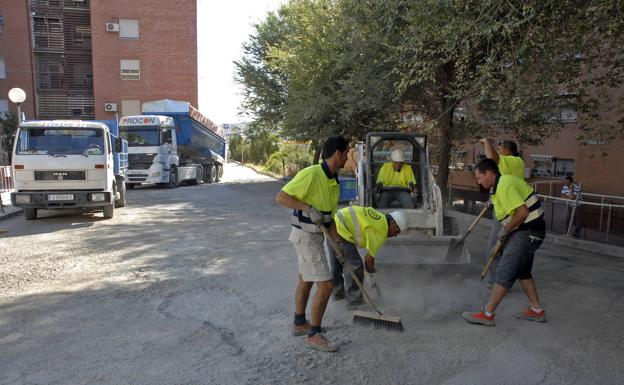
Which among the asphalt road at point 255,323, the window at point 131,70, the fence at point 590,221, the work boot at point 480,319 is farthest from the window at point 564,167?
the window at point 131,70

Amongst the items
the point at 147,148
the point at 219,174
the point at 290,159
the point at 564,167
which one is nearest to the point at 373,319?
the point at 564,167

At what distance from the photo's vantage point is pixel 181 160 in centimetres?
2200

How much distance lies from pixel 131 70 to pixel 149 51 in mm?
1779

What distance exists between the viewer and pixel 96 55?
32.5 meters

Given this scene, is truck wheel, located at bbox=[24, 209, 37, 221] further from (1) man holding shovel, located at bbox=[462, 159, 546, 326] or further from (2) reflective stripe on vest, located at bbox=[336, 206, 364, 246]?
(1) man holding shovel, located at bbox=[462, 159, 546, 326]

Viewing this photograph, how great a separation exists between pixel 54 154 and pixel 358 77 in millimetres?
6585

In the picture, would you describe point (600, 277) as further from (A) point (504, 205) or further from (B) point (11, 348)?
(B) point (11, 348)

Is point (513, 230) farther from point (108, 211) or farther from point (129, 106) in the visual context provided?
point (129, 106)

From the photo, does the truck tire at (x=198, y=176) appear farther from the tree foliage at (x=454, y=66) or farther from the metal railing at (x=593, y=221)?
the metal railing at (x=593, y=221)

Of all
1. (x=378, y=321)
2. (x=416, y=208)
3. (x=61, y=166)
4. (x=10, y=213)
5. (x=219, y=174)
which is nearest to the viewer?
(x=378, y=321)

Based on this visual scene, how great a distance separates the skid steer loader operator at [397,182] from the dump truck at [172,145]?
44.5 ft

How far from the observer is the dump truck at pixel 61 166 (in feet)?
32.5

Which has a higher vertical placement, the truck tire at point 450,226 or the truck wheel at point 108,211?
the truck tire at point 450,226

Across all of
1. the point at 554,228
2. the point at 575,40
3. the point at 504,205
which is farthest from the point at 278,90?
the point at 504,205
